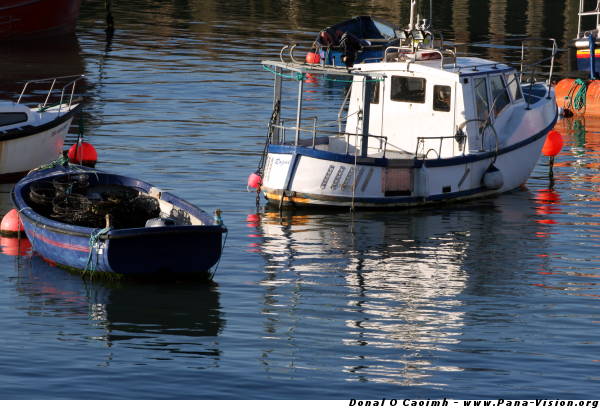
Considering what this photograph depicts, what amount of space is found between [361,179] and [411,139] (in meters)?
2.44

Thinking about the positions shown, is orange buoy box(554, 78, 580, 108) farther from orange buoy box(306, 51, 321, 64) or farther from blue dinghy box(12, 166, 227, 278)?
blue dinghy box(12, 166, 227, 278)

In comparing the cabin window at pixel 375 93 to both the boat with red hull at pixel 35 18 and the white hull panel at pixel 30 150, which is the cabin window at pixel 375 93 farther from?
the boat with red hull at pixel 35 18

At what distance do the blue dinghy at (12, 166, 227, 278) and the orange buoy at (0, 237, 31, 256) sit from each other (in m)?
0.67

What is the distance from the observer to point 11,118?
2838 centimetres

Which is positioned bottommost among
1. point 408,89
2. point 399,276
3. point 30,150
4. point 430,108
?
point 399,276

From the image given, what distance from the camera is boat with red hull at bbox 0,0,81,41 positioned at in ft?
183

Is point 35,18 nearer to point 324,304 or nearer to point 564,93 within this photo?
point 564,93

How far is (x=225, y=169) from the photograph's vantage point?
101 feet

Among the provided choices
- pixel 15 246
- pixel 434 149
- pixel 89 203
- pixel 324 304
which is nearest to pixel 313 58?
pixel 434 149

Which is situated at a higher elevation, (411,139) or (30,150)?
(411,139)

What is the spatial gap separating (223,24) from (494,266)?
42901 mm

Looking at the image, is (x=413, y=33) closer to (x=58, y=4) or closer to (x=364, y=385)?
(x=364, y=385)

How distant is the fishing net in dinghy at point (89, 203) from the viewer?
21.6 meters

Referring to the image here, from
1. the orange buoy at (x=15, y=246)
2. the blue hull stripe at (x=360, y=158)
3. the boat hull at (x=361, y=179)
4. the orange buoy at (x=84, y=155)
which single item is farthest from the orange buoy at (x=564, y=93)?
the orange buoy at (x=15, y=246)
